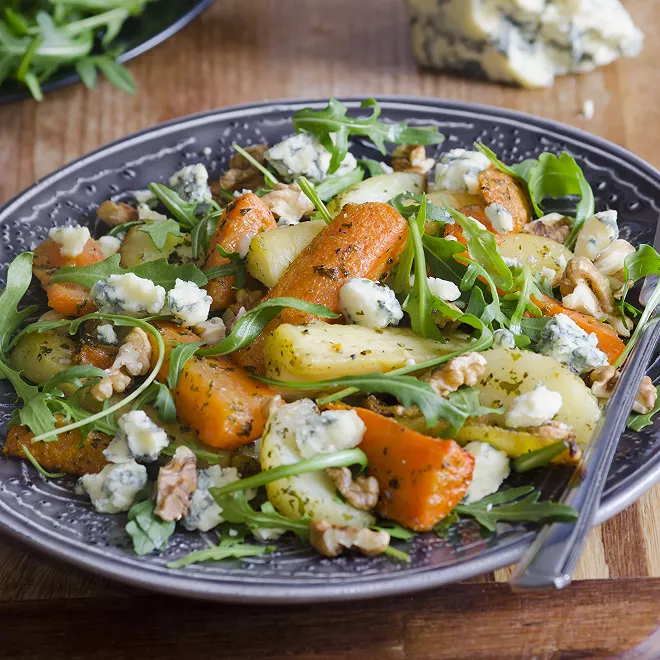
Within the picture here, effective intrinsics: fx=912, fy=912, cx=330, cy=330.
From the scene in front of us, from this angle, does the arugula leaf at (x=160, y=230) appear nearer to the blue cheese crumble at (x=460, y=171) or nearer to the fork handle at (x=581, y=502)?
the blue cheese crumble at (x=460, y=171)

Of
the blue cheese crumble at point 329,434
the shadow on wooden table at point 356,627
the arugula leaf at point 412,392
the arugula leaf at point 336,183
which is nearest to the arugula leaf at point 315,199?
the arugula leaf at point 336,183

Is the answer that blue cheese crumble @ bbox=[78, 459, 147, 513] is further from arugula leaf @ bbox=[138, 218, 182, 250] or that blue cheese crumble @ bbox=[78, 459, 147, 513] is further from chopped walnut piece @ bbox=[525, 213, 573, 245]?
chopped walnut piece @ bbox=[525, 213, 573, 245]

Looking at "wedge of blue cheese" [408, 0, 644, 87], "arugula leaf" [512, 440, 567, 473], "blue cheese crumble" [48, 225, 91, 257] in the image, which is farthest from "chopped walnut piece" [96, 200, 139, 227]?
"wedge of blue cheese" [408, 0, 644, 87]

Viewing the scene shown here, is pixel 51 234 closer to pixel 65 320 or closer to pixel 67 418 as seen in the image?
pixel 65 320

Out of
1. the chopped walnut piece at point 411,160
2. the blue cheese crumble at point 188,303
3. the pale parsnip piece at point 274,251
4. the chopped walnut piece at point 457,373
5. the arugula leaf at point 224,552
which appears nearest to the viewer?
the arugula leaf at point 224,552

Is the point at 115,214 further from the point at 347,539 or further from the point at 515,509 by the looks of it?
the point at 515,509

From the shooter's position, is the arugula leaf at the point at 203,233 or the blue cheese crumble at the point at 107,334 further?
the arugula leaf at the point at 203,233

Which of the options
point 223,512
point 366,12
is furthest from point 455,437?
point 366,12

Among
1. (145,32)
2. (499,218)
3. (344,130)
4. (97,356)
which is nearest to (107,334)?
(97,356)
